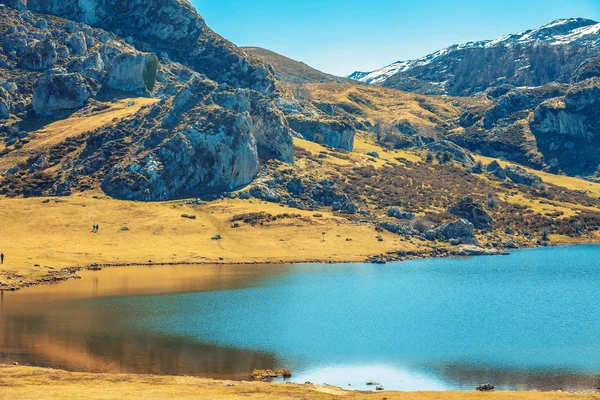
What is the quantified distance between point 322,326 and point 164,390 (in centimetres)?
3445

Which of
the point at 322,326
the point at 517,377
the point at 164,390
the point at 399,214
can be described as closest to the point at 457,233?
the point at 399,214

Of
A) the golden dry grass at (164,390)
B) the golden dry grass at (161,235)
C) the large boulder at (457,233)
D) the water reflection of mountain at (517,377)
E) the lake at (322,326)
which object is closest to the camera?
the golden dry grass at (164,390)

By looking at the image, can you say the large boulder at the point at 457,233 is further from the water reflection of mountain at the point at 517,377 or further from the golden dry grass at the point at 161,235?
the water reflection of mountain at the point at 517,377

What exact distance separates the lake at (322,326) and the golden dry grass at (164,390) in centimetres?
509

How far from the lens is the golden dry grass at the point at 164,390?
5300cm

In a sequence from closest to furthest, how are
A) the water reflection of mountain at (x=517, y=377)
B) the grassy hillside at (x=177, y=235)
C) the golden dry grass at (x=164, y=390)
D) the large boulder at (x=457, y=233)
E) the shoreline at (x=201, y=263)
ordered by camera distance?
the golden dry grass at (x=164, y=390)
the water reflection of mountain at (x=517, y=377)
the shoreline at (x=201, y=263)
the grassy hillside at (x=177, y=235)
the large boulder at (x=457, y=233)

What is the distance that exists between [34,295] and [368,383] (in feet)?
197

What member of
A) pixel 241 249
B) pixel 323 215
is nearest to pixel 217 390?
pixel 241 249

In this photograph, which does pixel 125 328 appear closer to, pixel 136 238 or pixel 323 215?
pixel 136 238

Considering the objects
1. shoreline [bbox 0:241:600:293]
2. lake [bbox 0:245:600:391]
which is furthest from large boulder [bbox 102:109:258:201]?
lake [bbox 0:245:600:391]

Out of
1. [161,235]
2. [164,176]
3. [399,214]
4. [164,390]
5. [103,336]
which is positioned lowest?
[103,336]

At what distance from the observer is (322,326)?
8738cm

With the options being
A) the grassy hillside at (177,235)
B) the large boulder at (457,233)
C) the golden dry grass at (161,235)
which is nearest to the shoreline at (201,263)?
the grassy hillside at (177,235)

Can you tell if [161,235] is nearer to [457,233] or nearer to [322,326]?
[457,233]
